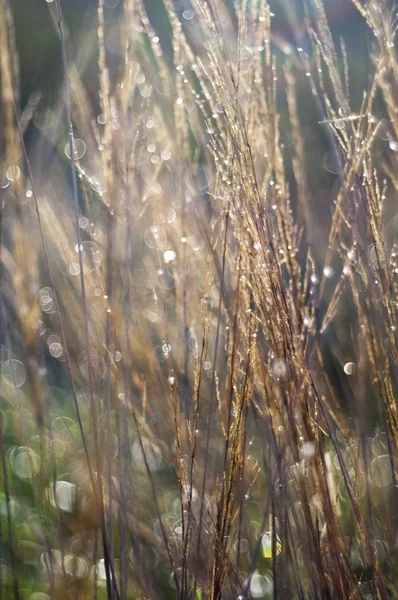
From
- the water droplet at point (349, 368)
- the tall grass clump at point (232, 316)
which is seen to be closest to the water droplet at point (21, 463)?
the tall grass clump at point (232, 316)

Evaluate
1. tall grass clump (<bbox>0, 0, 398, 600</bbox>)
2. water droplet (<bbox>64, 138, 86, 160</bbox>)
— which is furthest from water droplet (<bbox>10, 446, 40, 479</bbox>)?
water droplet (<bbox>64, 138, 86, 160</bbox>)

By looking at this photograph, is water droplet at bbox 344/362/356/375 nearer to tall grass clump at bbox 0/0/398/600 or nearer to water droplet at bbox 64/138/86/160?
tall grass clump at bbox 0/0/398/600

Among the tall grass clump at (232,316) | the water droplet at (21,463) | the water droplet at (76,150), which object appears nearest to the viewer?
the tall grass clump at (232,316)

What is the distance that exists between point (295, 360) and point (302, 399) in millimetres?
63

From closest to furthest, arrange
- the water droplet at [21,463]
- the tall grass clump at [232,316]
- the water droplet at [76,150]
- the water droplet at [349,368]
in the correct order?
the tall grass clump at [232,316] → the water droplet at [76,150] → the water droplet at [349,368] → the water droplet at [21,463]

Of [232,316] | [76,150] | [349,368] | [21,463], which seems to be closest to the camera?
[232,316]

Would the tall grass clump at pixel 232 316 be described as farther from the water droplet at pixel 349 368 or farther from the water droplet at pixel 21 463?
the water droplet at pixel 21 463

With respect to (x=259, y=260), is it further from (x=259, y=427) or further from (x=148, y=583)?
(x=148, y=583)

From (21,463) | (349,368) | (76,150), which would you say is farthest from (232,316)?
(21,463)

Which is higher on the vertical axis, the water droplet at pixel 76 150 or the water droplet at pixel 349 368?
the water droplet at pixel 76 150

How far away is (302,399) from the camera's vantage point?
0.94 meters

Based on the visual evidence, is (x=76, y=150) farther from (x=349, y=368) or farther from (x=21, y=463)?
(x=21, y=463)

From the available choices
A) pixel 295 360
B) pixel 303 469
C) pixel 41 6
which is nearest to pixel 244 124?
pixel 295 360

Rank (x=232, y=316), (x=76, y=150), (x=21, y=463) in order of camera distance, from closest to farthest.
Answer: (x=232, y=316)
(x=76, y=150)
(x=21, y=463)
